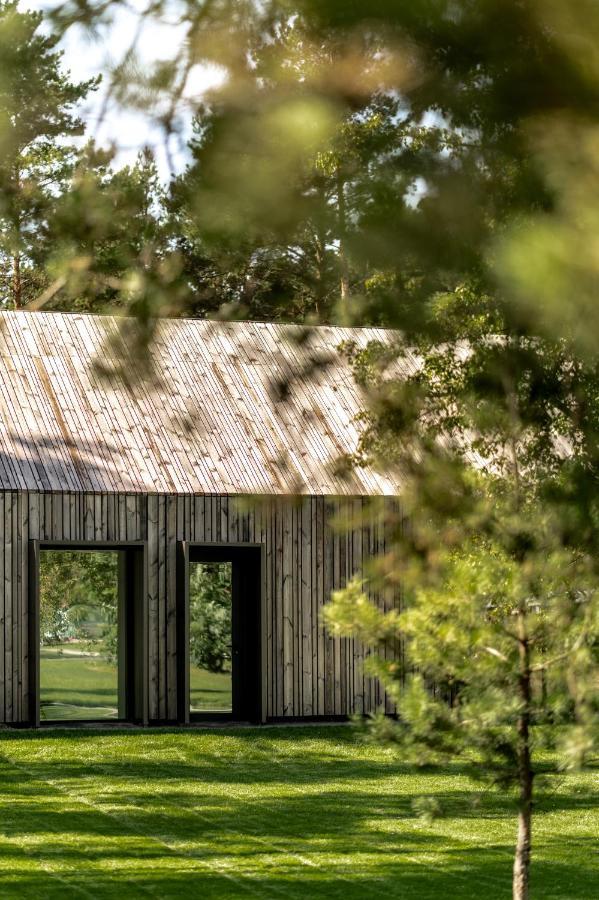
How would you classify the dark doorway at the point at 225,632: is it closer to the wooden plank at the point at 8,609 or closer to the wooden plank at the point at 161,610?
the wooden plank at the point at 161,610

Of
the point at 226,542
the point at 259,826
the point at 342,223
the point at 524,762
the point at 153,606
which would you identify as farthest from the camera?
the point at 226,542

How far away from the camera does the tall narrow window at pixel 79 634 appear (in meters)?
16.7

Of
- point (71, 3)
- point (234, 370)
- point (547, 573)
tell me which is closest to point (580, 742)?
point (547, 573)

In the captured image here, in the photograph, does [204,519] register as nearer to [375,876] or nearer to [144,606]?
[144,606]

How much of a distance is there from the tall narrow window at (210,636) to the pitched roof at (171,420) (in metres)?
1.17

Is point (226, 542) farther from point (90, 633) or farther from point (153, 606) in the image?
point (90, 633)

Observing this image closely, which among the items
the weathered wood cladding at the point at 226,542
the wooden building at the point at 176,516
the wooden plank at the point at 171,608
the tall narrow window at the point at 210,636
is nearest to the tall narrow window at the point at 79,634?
the wooden building at the point at 176,516

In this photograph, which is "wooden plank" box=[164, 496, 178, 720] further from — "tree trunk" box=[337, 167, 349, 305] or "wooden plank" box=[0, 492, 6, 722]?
"tree trunk" box=[337, 167, 349, 305]

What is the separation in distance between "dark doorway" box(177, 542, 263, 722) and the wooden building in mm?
33

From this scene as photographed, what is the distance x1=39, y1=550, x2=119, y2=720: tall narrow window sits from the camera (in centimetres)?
1670

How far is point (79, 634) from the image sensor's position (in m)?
16.9

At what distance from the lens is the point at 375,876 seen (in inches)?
357

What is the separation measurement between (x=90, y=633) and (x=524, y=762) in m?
10.7

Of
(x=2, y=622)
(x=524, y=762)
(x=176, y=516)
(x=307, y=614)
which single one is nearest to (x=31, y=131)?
(x=524, y=762)
